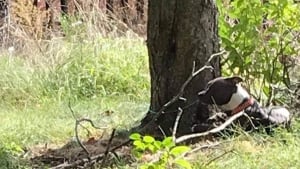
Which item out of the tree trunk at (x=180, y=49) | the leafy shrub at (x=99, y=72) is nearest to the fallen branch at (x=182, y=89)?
the tree trunk at (x=180, y=49)

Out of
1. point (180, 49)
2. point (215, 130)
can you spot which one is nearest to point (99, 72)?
point (180, 49)

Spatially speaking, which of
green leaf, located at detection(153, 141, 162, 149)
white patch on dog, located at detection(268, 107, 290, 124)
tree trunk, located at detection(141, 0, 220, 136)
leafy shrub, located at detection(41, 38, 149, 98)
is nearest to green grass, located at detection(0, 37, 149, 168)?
leafy shrub, located at detection(41, 38, 149, 98)

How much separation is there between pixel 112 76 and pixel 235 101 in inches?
104

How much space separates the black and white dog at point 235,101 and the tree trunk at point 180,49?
87mm

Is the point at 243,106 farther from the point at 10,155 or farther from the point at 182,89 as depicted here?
the point at 10,155

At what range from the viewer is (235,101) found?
4.45m

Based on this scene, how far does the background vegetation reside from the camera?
430 centimetres

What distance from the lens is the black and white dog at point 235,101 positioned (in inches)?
174

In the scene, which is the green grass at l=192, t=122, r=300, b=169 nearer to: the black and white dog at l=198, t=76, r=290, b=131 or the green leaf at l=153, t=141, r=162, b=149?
the black and white dog at l=198, t=76, r=290, b=131

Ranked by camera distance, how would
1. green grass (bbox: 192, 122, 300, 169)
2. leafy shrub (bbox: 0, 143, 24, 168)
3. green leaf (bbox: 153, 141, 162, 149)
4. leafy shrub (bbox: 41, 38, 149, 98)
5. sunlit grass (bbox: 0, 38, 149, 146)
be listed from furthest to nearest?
leafy shrub (bbox: 41, 38, 149, 98) → sunlit grass (bbox: 0, 38, 149, 146) → leafy shrub (bbox: 0, 143, 24, 168) → green grass (bbox: 192, 122, 300, 169) → green leaf (bbox: 153, 141, 162, 149)

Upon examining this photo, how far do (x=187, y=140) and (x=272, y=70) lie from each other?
0.94m

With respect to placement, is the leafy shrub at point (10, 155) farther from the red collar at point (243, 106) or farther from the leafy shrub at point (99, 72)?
the leafy shrub at point (99, 72)

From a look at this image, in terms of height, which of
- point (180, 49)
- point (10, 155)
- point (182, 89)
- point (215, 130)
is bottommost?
point (10, 155)

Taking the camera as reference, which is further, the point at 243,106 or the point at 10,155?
the point at 243,106
